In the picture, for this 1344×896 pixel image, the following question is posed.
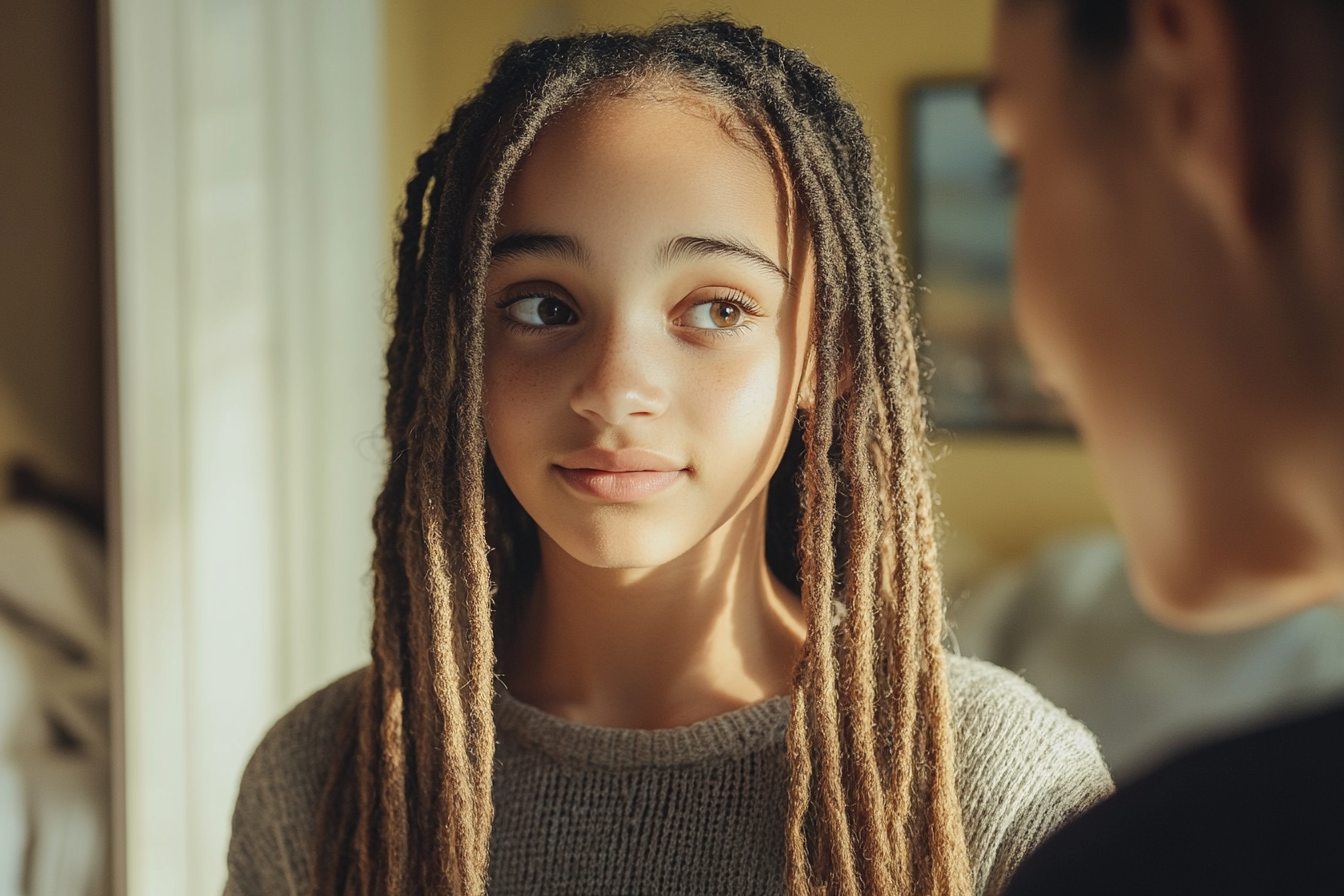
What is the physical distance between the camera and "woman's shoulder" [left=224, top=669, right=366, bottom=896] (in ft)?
2.93

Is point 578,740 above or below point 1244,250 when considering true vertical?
below

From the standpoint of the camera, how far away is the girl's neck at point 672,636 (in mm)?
864

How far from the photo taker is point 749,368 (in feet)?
2.48

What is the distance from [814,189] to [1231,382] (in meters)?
0.49

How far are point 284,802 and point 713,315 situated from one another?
48cm

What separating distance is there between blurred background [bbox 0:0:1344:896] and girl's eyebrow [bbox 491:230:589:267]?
0.34 metres

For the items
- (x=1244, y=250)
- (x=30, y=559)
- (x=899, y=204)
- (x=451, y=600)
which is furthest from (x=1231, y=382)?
(x=899, y=204)

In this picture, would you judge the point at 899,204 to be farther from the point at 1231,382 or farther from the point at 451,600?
the point at 1231,382

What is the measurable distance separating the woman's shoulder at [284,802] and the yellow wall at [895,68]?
1.64 metres

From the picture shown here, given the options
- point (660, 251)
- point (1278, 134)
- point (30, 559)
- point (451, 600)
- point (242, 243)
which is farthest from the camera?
point (242, 243)

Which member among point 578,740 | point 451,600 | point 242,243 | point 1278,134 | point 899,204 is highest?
point 899,204

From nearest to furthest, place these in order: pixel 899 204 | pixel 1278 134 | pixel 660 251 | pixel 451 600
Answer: pixel 1278 134, pixel 660 251, pixel 451 600, pixel 899 204

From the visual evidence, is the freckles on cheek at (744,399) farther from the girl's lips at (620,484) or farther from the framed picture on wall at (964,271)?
the framed picture on wall at (964,271)

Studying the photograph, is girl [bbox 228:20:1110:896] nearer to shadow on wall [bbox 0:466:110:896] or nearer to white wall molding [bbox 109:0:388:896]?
white wall molding [bbox 109:0:388:896]
